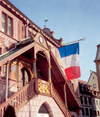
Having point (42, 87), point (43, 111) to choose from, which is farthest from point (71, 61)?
point (43, 111)

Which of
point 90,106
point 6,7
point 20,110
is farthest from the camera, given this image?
point 90,106

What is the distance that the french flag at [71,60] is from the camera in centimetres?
1712

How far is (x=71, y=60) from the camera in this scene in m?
17.4

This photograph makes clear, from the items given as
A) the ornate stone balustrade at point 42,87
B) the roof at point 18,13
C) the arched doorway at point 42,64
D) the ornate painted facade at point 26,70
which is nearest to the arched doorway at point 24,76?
the ornate painted facade at point 26,70

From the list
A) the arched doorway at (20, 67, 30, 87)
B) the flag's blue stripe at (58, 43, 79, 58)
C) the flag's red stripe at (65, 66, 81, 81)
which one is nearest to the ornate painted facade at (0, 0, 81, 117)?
the arched doorway at (20, 67, 30, 87)

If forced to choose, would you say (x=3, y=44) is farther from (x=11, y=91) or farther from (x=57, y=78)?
(x=57, y=78)

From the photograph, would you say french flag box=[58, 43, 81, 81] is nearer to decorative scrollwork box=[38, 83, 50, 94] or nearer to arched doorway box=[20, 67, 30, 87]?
decorative scrollwork box=[38, 83, 50, 94]

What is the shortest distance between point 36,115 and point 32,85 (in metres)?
2.07

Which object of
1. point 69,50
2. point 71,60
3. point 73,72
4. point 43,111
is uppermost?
point 69,50

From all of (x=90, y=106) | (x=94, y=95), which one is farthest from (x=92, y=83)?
(x=90, y=106)

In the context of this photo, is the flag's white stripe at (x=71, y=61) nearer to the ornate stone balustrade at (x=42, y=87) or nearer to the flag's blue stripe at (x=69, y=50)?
the flag's blue stripe at (x=69, y=50)

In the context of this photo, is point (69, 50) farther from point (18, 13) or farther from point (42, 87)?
point (18, 13)

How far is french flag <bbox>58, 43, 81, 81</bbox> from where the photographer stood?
56.2 feet

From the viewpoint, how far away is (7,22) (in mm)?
16453
